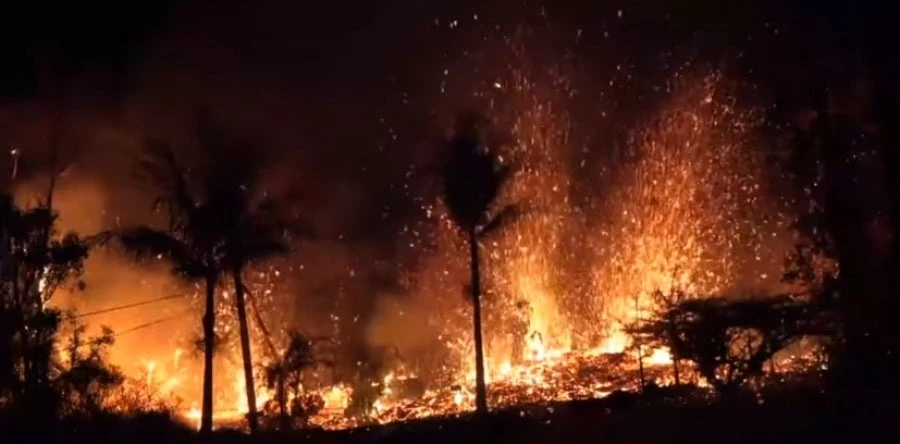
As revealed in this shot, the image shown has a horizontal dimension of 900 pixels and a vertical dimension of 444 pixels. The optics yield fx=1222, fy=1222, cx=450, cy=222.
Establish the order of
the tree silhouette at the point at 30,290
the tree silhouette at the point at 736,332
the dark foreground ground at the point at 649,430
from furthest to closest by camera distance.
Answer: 1. the tree silhouette at the point at 30,290
2. the tree silhouette at the point at 736,332
3. the dark foreground ground at the point at 649,430

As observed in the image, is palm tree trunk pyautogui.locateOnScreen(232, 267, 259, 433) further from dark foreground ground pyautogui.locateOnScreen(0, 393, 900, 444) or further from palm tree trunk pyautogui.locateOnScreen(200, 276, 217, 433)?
dark foreground ground pyautogui.locateOnScreen(0, 393, 900, 444)

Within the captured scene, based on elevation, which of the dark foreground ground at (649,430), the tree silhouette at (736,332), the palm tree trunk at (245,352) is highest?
the palm tree trunk at (245,352)

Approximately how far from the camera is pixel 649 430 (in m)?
18.5

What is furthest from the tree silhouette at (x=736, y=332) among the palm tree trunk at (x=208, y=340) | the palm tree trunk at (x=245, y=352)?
the palm tree trunk at (x=208, y=340)

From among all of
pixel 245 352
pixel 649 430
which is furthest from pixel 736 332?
pixel 245 352

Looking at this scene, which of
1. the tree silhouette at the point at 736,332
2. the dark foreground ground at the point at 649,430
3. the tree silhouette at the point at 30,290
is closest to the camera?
the dark foreground ground at the point at 649,430

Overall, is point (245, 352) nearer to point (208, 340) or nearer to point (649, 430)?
point (208, 340)

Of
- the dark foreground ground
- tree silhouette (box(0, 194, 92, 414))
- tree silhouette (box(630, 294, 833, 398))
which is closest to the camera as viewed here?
the dark foreground ground

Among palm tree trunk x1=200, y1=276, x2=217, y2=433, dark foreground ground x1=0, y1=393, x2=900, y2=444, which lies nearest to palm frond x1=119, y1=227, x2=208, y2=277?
palm tree trunk x1=200, y1=276, x2=217, y2=433

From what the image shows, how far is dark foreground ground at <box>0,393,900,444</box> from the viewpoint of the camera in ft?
57.5

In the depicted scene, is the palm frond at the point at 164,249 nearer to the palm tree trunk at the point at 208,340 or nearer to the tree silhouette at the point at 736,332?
the palm tree trunk at the point at 208,340

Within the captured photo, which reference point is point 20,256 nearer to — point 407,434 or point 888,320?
point 407,434

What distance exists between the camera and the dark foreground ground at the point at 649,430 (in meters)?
17.5

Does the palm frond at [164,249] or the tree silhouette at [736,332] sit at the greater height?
the palm frond at [164,249]
